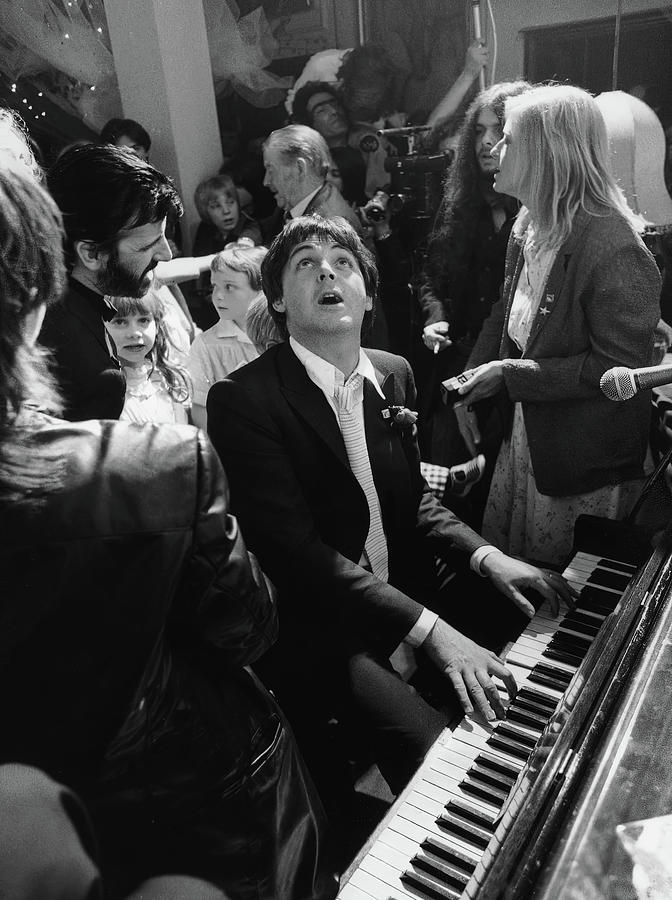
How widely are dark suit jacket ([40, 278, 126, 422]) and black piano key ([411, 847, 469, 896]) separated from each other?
49.2 inches

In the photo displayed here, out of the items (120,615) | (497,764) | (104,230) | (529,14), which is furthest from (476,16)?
(120,615)

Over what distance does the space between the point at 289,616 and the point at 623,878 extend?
3.44 ft

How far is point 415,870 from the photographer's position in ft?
3.89

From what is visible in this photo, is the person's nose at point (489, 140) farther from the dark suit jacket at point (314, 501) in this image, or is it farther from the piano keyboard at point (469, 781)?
the piano keyboard at point (469, 781)

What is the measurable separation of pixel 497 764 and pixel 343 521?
72 cm

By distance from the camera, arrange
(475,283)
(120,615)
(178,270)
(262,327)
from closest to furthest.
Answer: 1. (120,615)
2. (262,327)
3. (475,283)
4. (178,270)

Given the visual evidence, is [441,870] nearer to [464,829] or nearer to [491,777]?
[464,829]

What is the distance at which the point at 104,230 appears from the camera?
2039 millimetres

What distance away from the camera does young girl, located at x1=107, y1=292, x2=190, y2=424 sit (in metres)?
2.43

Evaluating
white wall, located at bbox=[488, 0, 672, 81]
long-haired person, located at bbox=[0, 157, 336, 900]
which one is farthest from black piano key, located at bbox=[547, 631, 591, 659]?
white wall, located at bbox=[488, 0, 672, 81]

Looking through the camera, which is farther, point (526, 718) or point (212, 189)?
point (212, 189)

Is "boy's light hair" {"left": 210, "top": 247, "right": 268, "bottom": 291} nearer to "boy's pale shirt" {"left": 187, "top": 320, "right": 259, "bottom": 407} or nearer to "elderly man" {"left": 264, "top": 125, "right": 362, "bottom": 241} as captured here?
"boy's pale shirt" {"left": 187, "top": 320, "right": 259, "bottom": 407}

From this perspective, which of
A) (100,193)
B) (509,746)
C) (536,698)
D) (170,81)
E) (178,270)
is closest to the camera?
(509,746)

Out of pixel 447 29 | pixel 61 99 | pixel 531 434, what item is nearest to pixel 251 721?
pixel 531 434
